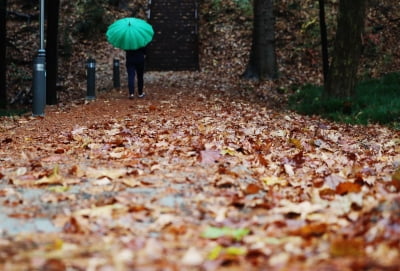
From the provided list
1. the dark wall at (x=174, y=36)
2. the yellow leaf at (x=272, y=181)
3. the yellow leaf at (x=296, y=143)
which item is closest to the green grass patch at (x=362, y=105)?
the yellow leaf at (x=296, y=143)

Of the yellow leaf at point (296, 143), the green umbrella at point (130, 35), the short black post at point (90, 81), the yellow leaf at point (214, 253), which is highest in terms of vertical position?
the green umbrella at point (130, 35)

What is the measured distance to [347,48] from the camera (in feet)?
39.6

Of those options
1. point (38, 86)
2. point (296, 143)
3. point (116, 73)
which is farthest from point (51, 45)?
point (296, 143)

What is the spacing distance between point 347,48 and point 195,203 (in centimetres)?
952

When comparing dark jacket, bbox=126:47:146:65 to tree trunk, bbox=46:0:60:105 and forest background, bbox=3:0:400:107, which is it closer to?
tree trunk, bbox=46:0:60:105

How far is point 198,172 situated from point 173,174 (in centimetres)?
21

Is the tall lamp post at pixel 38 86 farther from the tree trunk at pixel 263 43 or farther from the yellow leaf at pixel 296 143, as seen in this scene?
the tree trunk at pixel 263 43

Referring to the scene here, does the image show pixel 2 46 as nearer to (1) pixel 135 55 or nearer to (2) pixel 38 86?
(1) pixel 135 55

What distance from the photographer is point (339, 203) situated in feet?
10.9

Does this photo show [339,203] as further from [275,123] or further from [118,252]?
[275,123]

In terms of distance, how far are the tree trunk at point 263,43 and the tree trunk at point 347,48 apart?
5744mm

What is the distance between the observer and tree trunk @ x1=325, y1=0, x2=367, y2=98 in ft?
39.1

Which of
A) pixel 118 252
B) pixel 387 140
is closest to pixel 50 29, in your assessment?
pixel 387 140

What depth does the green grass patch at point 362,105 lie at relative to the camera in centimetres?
1120
